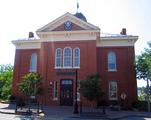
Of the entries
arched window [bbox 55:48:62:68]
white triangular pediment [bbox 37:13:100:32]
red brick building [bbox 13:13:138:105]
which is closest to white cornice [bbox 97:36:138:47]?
red brick building [bbox 13:13:138:105]

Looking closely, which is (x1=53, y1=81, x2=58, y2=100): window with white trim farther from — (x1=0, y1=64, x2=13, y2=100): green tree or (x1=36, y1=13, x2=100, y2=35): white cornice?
(x1=0, y1=64, x2=13, y2=100): green tree

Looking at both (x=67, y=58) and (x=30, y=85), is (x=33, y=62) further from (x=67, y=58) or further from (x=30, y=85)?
(x=30, y=85)

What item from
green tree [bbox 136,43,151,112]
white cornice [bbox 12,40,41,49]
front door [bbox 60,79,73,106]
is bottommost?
front door [bbox 60,79,73,106]

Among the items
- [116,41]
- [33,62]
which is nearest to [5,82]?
[33,62]

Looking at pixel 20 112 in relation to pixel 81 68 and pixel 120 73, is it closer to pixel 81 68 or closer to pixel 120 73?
pixel 81 68

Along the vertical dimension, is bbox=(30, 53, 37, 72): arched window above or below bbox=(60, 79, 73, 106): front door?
above

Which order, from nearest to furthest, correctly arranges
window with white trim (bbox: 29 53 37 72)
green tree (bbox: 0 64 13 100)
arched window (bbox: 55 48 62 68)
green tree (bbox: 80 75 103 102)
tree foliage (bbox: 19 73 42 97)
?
green tree (bbox: 80 75 103 102)
tree foliage (bbox: 19 73 42 97)
arched window (bbox: 55 48 62 68)
window with white trim (bbox: 29 53 37 72)
green tree (bbox: 0 64 13 100)

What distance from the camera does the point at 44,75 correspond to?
32688 mm

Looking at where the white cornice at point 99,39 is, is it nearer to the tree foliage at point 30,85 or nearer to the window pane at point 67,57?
the window pane at point 67,57

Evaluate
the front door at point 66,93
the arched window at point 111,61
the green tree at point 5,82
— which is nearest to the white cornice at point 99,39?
the arched window at point 111,61

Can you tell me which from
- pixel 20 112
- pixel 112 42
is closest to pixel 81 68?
pixel 112 42

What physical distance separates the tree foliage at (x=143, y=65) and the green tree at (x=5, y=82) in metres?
20.3

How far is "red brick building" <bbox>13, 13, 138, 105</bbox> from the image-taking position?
105 ft

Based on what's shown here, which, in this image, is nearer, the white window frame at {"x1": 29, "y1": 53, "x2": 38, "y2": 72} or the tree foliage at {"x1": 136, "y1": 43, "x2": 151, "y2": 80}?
the tree foliage at {"x1": 136, "y1": 43, "x2": 151, "y2": 80}
